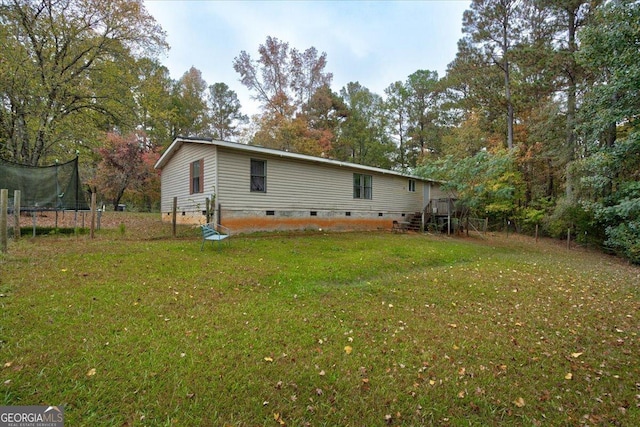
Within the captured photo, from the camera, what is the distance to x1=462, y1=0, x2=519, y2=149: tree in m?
18.0

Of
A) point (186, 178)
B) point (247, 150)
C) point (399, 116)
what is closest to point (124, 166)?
point (186, 178)

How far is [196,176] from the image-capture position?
11.4 meters

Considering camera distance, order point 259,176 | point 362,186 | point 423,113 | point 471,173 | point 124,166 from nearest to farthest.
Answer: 1. point 259,176
2. point 471,173
3. point 362,186
4. point 124,166
5. point 423,113

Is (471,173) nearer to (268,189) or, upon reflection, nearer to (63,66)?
(268,189)

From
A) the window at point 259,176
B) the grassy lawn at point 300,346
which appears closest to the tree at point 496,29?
the window at point 259,176

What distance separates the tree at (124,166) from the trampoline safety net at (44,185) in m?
13.7

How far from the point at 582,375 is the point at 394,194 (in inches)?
560

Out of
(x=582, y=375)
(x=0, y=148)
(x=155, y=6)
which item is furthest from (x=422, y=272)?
(x=0, y=148)

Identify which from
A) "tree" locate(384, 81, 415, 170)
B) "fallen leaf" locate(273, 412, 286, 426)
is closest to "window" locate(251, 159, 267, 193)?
"fallen leaf" locate(273, 412, 286, 426)

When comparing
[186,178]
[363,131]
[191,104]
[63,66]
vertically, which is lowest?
[186,178]

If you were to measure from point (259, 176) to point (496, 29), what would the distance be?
18767mm

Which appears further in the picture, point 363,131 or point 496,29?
point 363,131

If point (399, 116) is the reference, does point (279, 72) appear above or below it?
above

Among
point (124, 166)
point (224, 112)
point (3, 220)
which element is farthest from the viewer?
point (224, 112)
